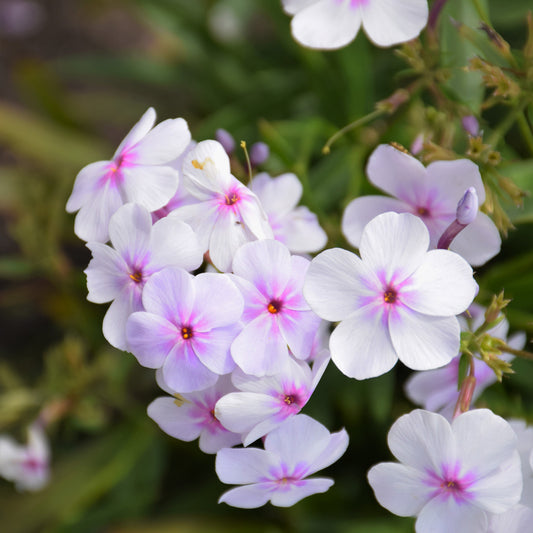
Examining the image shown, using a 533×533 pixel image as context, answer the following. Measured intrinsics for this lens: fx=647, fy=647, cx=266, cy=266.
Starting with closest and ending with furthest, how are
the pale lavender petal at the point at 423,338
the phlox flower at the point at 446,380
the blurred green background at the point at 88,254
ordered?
1. the pale lavender petal at the point at 423,338
2. the phlox flower at the point at 446,380
3. the blurred green background at the point at 88,254

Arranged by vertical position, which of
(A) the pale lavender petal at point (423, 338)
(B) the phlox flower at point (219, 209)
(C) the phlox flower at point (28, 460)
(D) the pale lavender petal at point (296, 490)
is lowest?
(C) the phlox flower at point (28, 460)

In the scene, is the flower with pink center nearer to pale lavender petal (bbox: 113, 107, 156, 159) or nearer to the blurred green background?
pale lavender petal (bbox: 113, 107, 156, 159)

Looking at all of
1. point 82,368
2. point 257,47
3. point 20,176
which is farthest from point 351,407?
point 257,47

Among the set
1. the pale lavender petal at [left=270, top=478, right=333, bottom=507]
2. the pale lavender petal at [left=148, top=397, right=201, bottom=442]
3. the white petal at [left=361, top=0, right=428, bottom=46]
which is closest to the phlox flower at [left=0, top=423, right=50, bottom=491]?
the pale lavender petal at [left=148, top=397, right=201, bottom=442]

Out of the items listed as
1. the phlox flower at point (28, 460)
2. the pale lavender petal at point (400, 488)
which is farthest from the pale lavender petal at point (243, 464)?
the phlox flower at point (28, 460)

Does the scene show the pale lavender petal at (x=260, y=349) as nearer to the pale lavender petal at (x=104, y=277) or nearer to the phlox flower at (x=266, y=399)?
the phlox flower at (x=266, y=399)

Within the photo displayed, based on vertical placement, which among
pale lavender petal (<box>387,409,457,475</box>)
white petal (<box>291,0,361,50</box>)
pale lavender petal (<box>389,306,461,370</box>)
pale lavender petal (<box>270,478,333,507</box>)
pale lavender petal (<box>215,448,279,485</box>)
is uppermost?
white petal (<box>291,0,361,50</box>)
